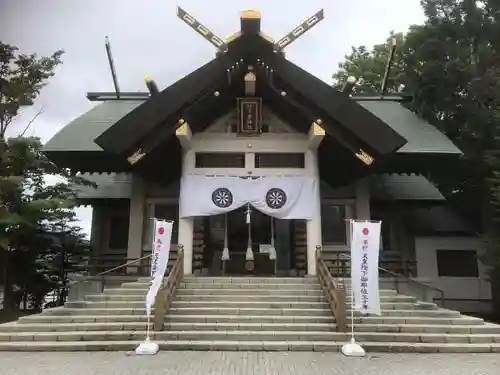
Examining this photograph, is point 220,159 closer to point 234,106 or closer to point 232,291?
point 234,106

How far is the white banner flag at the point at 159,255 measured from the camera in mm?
8969

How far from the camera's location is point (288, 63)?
12383 mm

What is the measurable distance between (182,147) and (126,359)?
6.74 m

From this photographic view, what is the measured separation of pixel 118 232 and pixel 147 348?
29.1 feet

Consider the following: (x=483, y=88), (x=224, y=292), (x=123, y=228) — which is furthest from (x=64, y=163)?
(x=483, y=88)

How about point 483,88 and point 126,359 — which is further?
point 483,88

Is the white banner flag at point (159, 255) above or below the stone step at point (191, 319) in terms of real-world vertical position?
above

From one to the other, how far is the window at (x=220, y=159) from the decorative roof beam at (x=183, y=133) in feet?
1.99

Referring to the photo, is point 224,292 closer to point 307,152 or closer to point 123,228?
point 307,152

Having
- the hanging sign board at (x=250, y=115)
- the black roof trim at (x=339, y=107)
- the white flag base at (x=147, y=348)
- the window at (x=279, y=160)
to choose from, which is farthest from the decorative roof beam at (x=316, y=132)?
the white flag base at (x=147, y=348)

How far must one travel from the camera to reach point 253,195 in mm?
12602

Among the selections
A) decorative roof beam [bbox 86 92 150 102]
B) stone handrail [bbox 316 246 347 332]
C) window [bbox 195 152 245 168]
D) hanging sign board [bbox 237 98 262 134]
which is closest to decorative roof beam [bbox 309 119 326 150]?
hanging sign board [bbox 237 98 262 134]

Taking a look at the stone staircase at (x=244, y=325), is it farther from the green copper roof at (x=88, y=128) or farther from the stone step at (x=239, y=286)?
the green copper roof at (x=88, y=128)

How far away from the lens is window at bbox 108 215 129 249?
53.6ft
